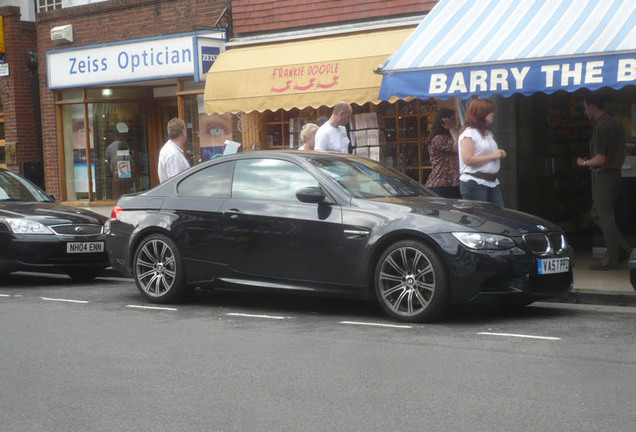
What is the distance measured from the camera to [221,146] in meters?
17.7

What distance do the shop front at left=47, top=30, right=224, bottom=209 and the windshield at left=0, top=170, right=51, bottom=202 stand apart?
16.2 feet

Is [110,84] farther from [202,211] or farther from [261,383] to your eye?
[261,383]

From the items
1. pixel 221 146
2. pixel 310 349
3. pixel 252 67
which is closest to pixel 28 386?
pixel 310 349

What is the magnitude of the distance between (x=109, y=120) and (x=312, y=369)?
45.2ft

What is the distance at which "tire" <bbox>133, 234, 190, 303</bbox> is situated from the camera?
9.80 meters

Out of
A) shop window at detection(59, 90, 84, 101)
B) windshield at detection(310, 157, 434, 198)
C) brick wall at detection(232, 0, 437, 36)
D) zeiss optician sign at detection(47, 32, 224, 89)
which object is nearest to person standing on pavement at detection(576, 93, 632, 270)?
windshield at detection(310, 157, 434, 198)

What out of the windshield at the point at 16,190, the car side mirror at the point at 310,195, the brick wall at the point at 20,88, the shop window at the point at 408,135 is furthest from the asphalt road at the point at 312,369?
the brick wall at the point at 20,88

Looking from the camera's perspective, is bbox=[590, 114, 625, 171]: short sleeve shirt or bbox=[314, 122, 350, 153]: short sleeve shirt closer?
bbox=[590, 114, 625, 171]: short sleeve shirt

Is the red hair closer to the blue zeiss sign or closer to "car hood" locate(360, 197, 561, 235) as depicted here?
"car hood" locate(360, 197, 561, 235)

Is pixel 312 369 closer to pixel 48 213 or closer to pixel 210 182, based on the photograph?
pixel 210 182

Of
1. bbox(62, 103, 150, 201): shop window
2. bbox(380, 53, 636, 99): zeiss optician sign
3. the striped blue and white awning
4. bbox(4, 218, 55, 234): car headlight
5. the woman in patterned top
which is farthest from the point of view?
bbox(62, 103, 150, 201): shop window

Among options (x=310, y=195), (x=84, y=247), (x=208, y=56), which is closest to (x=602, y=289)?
(x=310, y=195)

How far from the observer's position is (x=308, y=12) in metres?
15.8

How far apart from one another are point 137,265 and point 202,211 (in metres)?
1.02
